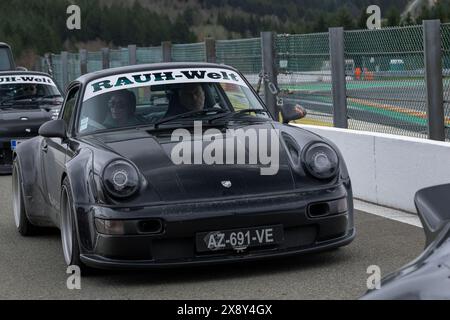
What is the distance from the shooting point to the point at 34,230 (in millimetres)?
8109

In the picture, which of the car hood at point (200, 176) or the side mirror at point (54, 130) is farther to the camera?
the side mirror at point (54, 130)

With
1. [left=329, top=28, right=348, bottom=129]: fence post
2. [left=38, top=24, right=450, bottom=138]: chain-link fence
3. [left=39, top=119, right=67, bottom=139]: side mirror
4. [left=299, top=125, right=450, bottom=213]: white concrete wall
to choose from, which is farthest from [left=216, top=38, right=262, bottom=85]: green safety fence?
[left=39, top=119, right=67, bottom=139]: side mirror

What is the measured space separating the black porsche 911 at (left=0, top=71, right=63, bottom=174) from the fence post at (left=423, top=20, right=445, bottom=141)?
19.3ft

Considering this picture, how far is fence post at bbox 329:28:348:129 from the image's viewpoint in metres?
11.2

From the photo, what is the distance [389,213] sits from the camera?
8461 millimetres

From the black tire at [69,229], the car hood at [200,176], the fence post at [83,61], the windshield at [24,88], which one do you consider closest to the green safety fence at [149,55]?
the windshield at [24,88]

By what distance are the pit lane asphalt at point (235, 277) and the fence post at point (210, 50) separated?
9.46 meters

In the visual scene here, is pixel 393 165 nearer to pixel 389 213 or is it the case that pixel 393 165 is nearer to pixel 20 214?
pixel 389 213

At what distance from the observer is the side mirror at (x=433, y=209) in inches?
132

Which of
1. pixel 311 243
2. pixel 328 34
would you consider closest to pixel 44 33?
pixel 328 34

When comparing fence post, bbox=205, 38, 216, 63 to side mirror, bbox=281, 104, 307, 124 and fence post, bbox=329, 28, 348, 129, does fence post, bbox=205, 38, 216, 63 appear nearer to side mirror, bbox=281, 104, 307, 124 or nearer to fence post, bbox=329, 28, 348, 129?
fence post, bbox=329, 28, 348, 129

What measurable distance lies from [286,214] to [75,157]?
54.2 inches

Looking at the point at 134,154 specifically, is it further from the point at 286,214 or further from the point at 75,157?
the point at 286,214

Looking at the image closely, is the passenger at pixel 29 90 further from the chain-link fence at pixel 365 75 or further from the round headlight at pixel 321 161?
the round headlight at pixel 321 161
